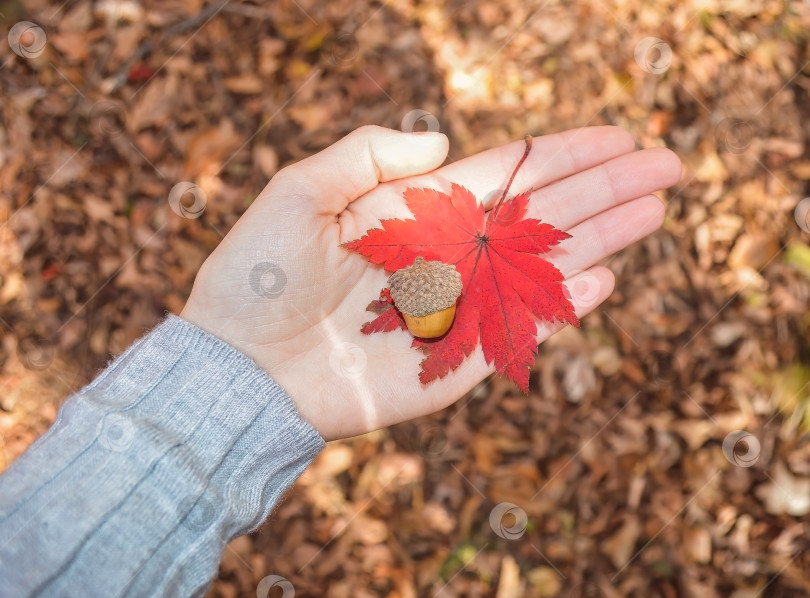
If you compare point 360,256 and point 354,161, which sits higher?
point 354,161

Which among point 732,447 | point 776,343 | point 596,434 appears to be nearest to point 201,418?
point 596,434

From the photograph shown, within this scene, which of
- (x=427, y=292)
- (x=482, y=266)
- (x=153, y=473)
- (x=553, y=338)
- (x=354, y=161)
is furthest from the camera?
(x=553, y=338)

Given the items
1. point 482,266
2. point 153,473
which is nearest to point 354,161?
point 482,266

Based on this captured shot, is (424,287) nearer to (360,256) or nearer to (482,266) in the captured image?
(482,266)

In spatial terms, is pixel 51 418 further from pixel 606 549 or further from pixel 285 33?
pixel 606 549

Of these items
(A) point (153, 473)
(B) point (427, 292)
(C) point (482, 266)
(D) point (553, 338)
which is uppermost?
(A) point (153, 473)

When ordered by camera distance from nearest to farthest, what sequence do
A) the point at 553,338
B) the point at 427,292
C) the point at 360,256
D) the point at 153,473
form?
the point at 153,473, the point at 427,292, the point at 360,256, the point at 553,338
